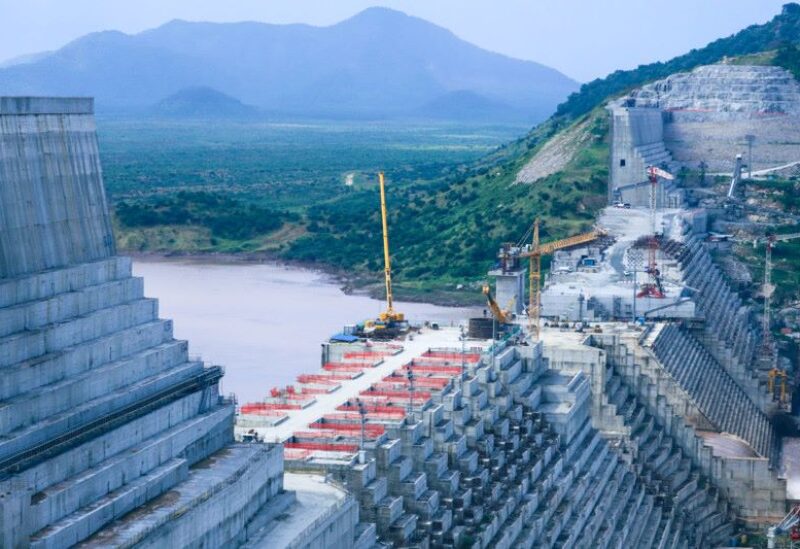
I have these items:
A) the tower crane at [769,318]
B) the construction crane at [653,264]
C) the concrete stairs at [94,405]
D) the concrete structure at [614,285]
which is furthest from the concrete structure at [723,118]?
the concrete stairs at [94,405]

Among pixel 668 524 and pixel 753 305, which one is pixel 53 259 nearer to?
pixel 668 524

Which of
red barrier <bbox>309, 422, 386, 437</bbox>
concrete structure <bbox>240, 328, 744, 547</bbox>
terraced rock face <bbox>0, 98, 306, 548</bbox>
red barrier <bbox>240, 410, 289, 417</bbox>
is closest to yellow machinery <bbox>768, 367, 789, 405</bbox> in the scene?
concrete structure <bbox>240, 328, 744, 547</bbox>

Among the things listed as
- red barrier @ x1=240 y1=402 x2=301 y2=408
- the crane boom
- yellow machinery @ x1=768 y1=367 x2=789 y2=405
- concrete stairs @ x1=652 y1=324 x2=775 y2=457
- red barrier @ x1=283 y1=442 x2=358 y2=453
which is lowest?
yellow machinery @ x1=768 y1=367 x2=789 y2=405

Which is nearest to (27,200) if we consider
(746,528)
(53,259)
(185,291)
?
(53,259)

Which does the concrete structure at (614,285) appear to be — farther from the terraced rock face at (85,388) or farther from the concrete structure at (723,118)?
the terraced rock face at (85,388)

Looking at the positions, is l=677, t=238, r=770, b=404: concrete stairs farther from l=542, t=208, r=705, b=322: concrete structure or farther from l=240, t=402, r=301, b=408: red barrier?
l=240, t=402, r=301, b=408: red barrier

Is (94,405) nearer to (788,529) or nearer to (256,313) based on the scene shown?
(788,529)

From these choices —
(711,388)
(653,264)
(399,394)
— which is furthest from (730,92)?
(399,394)
